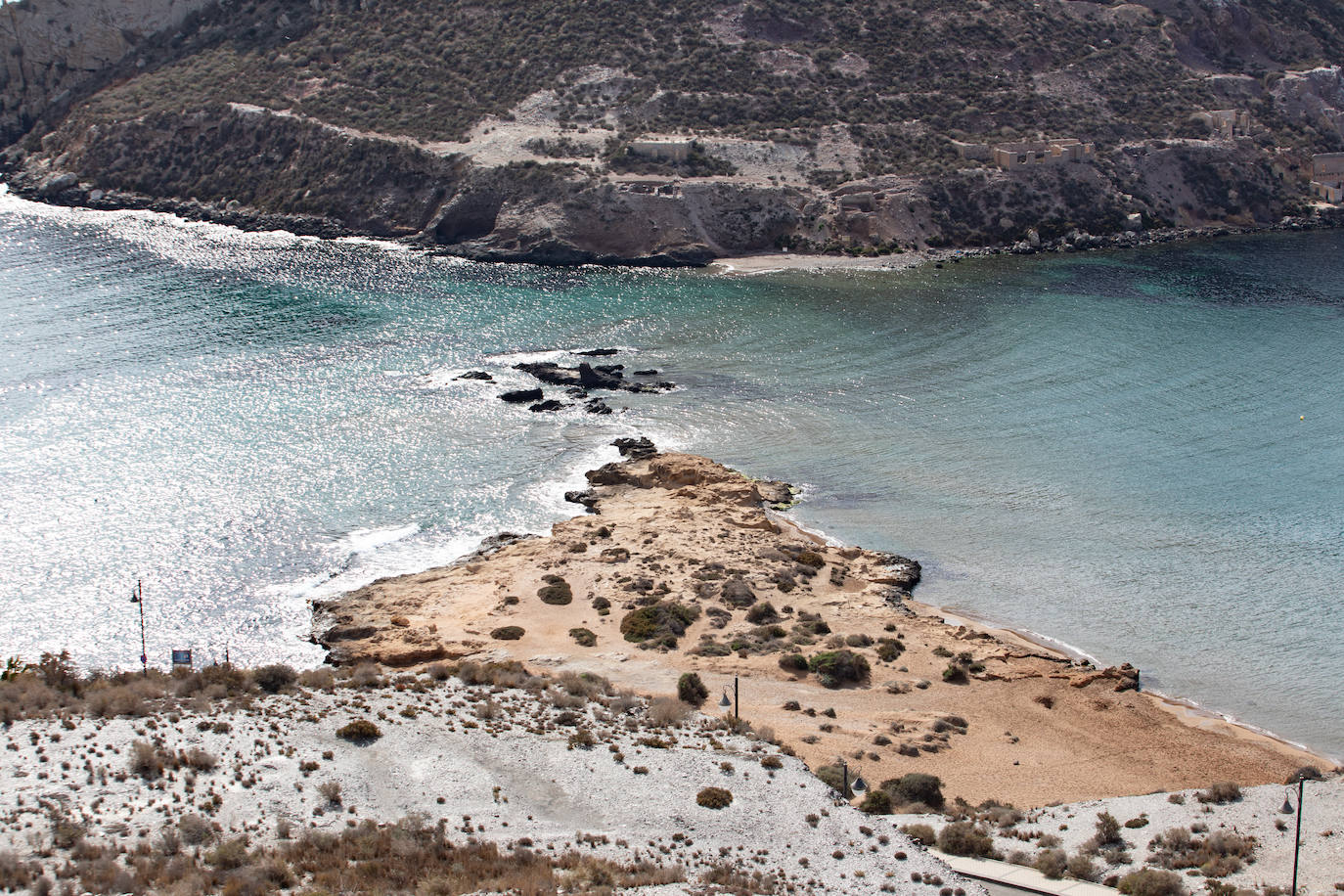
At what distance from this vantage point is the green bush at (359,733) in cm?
3497

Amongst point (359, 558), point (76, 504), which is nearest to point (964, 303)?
point (359, 558)

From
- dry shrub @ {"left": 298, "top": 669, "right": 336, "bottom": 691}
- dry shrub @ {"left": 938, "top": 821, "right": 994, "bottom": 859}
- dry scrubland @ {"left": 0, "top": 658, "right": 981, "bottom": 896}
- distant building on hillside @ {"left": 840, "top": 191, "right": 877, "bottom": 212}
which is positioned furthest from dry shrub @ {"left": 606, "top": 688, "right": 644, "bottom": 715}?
distant building on hillside @ {"left": 840, "top": 191, "right": 877, "bottom": 212}

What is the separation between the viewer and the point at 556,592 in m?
49.1

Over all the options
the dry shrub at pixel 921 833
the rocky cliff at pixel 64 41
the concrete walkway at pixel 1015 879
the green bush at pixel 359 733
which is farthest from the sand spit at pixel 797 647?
the rocky cliff at pixel 64 41

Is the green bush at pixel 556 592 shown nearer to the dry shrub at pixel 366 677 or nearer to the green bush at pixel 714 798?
the dry shrub at pixel 366 677

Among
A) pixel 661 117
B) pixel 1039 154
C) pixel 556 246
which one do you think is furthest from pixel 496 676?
pixel 1039 154

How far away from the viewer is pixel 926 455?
6406 centimetres

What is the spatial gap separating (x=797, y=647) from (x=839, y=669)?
8.04 feet

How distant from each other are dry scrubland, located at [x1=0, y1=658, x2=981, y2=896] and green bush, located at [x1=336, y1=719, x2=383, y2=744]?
0.04 metres

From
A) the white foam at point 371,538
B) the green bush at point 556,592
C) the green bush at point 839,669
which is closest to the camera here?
the green bush at point 839,669

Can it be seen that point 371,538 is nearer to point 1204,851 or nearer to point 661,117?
point 1204,851

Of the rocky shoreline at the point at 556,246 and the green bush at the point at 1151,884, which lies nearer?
the green bush at the point at 1151,884

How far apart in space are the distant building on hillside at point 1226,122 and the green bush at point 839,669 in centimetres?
10039

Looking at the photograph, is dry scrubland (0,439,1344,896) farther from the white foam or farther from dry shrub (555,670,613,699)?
the white foam
